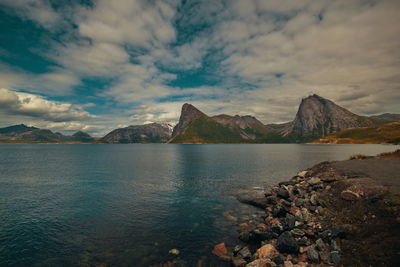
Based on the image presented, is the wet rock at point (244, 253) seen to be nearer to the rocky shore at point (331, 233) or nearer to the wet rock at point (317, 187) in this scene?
the rocky shore at point (331, 233)

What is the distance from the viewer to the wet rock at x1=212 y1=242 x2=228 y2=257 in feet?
71.4

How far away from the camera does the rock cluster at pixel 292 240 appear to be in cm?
1755

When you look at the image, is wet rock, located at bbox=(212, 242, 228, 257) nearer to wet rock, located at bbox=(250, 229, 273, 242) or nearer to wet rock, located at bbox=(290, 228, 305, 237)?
wet rock, located at bbox=(250, 229, 273, 242)

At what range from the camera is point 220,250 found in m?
22.3

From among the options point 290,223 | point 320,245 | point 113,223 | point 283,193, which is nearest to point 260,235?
point 290,223

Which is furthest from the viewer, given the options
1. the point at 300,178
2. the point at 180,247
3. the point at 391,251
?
the point at 300,178

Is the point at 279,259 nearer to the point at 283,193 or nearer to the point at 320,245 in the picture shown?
the point at 320,245

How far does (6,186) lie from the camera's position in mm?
52594

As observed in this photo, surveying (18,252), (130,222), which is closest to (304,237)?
(130,222)

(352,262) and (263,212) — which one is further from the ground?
(352,262)

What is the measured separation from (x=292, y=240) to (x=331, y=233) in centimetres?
406

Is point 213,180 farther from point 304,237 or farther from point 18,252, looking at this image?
point 18,252

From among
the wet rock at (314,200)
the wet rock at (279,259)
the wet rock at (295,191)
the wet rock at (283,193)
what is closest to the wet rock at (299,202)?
the wet rock at (314,200)

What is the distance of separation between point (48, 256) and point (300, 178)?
4967 cm
